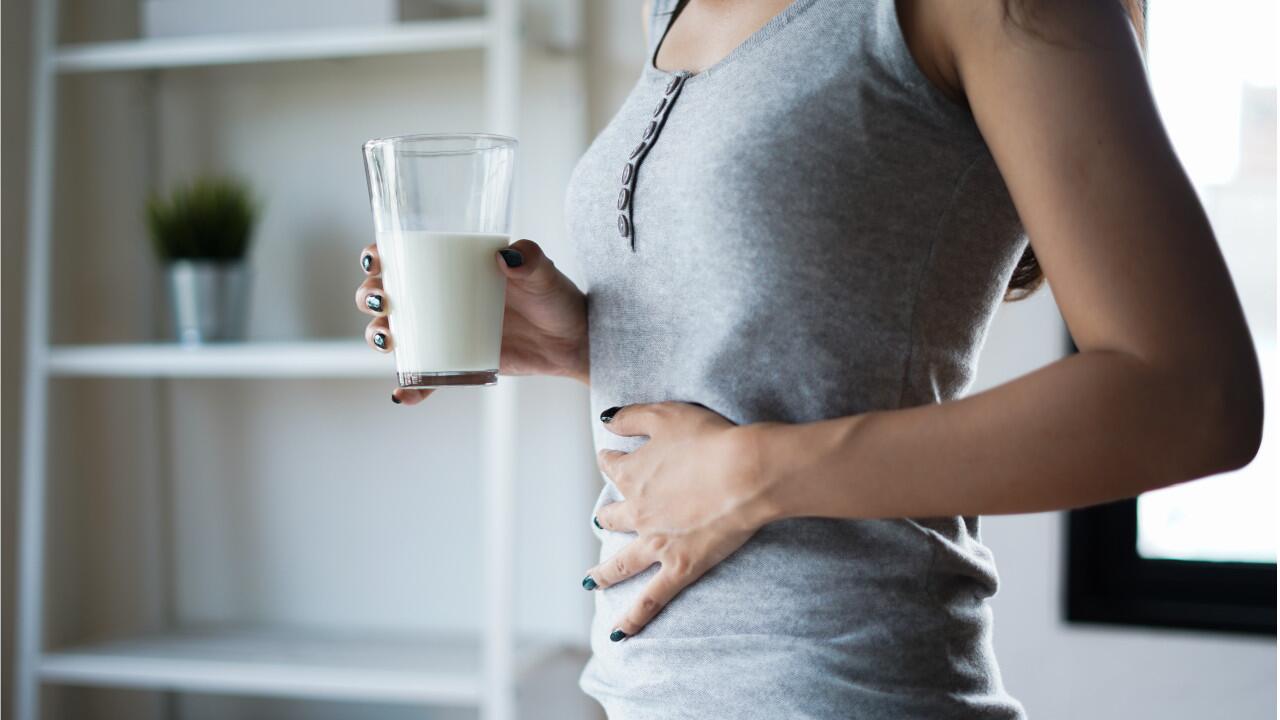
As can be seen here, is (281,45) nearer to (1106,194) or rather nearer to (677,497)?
(677,497)

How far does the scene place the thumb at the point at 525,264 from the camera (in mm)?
754

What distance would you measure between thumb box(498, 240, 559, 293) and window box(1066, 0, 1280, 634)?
4.10ft

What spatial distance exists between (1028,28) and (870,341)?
18 cm

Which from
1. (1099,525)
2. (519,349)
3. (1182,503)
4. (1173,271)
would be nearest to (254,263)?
(519,349)

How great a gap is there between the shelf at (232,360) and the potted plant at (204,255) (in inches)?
1.6

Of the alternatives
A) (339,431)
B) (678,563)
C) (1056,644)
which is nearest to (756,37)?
(678,563)

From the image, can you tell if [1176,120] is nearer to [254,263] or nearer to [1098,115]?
[1098,115]

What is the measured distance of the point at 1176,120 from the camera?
5.87 ft

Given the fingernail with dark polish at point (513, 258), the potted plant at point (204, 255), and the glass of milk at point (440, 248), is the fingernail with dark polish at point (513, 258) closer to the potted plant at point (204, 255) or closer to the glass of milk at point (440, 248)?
the glass of milk at point (440, 248)

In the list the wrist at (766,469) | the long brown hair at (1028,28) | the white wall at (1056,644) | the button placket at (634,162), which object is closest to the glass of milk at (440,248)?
the button placket at (634,162)

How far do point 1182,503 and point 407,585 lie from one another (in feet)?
4.33

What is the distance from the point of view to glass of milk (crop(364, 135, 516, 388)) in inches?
29.3

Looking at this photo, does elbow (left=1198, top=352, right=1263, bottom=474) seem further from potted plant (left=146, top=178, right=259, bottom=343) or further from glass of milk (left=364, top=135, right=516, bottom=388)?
potted plant (left=146, top=178, right=259, bottom=343)

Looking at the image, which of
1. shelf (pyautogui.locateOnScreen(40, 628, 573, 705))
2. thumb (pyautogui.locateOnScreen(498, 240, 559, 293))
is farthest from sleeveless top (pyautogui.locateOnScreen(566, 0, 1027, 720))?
shelf (pyautogui.locateOnScreen(40, 628, 573, 705))
